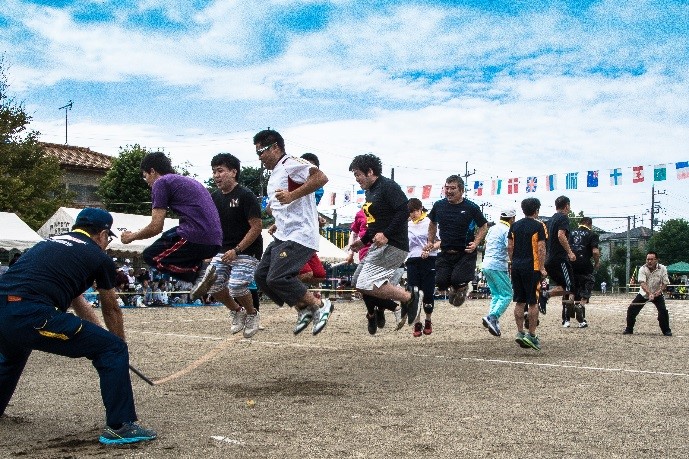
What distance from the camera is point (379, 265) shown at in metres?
8.52

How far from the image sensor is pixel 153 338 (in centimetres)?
1178

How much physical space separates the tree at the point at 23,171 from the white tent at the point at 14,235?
985cm

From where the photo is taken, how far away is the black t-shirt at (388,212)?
8.42m

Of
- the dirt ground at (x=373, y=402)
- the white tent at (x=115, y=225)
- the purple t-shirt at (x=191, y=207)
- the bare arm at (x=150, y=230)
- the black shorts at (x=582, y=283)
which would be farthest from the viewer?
the white tent at (x=115, y=225)

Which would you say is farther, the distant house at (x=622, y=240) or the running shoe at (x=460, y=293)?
the distant house at (x=622, y=240)

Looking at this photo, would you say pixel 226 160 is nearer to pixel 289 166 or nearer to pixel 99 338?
pixel 289 166

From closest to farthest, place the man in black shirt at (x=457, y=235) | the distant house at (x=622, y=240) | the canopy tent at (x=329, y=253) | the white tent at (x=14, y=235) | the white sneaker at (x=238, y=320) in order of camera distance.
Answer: the white sneaker at (x=238, y=320), the man in black shirt at (x=457, y=235), the white tent at (x=14, y=235), the canopy tent at (x=329, y=253), the distant house at (x=622, y=240)

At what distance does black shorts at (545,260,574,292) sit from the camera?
1338 centimetres

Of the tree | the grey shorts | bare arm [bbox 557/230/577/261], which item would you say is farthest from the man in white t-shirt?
the tree

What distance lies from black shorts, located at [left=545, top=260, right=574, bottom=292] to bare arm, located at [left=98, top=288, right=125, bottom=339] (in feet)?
31.2

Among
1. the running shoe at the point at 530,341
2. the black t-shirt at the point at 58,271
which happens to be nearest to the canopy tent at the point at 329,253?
the running shoe at the point at 530,341

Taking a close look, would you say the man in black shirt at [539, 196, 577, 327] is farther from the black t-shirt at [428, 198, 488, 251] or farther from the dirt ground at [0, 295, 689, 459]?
the black t-shirt at [428, 198, 488, 251]

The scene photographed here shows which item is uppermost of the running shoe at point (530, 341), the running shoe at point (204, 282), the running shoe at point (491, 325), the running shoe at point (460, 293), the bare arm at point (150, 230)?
the bare arm at point (150, 230)

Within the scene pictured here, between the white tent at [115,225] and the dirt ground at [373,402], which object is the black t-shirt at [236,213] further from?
the white tent at [115,225]
